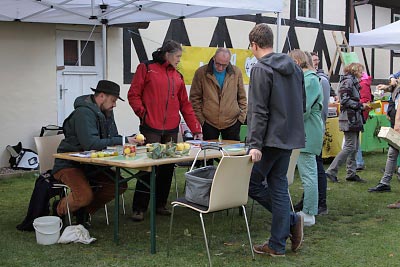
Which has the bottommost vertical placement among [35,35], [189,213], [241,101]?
[189,213]

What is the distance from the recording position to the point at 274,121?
4059mm

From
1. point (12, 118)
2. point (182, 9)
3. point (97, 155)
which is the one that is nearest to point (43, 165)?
point (97, 155)

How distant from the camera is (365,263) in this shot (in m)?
4.20

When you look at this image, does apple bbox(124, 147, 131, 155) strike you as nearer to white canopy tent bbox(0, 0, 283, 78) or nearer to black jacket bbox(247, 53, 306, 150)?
black jacket bbox(247, 53, 306, 150)

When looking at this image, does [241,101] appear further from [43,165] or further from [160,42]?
[160,42]

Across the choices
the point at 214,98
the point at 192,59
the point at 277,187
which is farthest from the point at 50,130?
the point at 277,187

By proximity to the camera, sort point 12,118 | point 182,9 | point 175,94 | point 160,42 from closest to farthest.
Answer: point 175,94 < point 182,9 < point 12,118 < point 160,42

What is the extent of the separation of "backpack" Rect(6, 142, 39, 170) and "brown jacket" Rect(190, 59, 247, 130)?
3140 mm

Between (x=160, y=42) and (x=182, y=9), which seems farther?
(x=160, y=42)

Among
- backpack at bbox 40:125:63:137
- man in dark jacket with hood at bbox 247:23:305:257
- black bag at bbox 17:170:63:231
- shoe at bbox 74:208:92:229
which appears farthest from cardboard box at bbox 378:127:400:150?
backpack at bbox 40:125:63:137

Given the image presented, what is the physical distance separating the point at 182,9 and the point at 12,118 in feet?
10.4

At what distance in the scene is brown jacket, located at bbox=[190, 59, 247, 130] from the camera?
19.9 feet

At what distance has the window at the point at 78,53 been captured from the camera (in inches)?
353

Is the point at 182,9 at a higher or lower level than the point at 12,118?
higher
